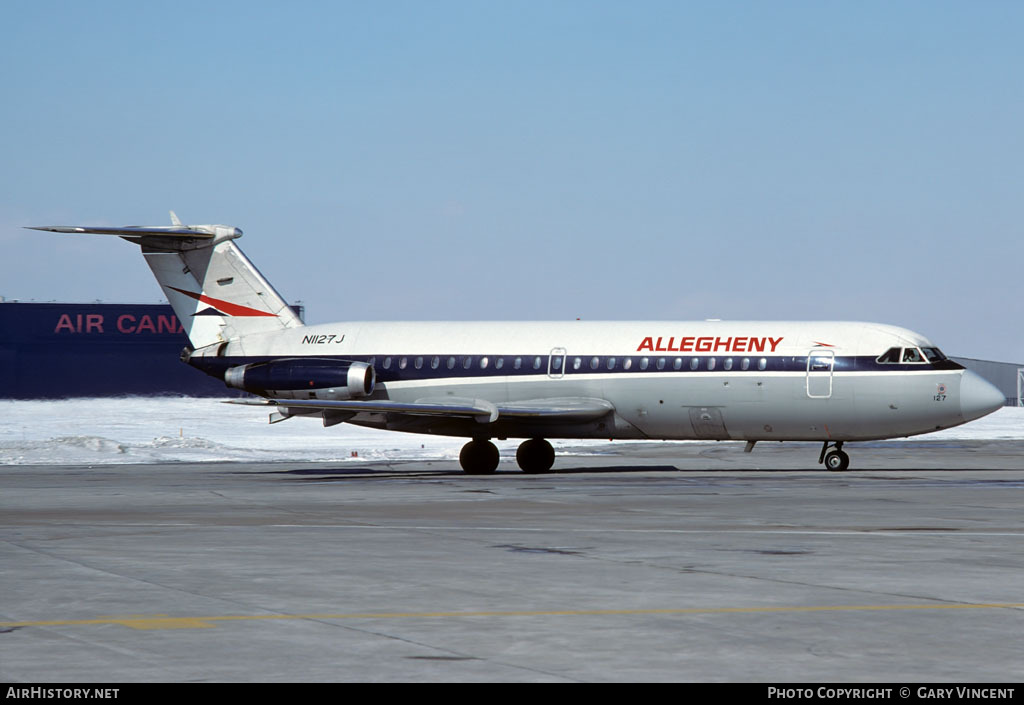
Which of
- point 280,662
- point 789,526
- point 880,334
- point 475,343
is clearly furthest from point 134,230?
point 280,662

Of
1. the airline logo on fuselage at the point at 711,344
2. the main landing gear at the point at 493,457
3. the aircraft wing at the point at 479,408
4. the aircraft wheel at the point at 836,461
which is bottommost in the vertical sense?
the main landing gear at the point at 493,457

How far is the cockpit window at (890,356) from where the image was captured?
3334 centimetres

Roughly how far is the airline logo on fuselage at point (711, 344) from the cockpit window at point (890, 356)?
8.13 feet

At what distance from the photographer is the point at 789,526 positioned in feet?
61.9

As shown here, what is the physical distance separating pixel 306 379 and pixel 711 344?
10579 millimetres

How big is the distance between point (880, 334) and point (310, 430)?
3253 cm

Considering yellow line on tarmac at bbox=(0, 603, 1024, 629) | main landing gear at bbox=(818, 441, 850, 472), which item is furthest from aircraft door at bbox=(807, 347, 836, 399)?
yellow line on tarmac at bbox=(0, 603, 1024, 629)

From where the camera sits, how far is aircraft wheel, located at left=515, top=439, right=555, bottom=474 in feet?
119

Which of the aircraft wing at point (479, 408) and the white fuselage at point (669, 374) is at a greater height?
the white fuselage at point (669, 374)

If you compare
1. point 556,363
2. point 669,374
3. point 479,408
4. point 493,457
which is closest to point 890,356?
point 669,374

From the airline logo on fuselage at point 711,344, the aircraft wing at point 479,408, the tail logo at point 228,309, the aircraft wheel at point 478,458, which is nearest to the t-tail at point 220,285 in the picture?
the tail logo at point 228,309

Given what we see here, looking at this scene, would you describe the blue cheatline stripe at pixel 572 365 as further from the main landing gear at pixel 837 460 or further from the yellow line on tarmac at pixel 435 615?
the yellow line on tarmac at pixel 435 615

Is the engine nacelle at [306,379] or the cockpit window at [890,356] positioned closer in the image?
the cockpit window at [890,356]

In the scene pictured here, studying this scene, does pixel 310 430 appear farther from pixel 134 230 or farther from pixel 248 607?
pixel 248 607
